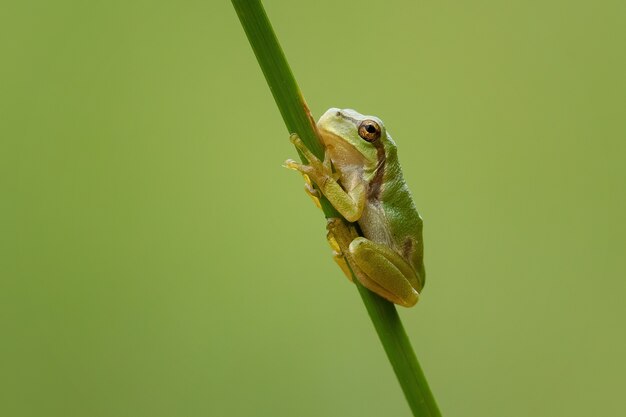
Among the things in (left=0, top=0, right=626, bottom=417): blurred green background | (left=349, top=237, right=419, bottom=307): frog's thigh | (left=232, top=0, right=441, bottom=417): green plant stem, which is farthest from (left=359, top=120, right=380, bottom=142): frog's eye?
(left=0, top=0, right=626, bottom=417): blurred green background

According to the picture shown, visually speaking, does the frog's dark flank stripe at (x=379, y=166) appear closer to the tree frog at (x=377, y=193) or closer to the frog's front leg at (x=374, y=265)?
the tree frog at (x=377, y=193)

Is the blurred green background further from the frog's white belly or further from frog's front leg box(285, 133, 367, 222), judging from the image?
frog's front leg box(285, 133, 367, 222)

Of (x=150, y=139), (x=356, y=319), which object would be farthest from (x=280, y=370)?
(x=150, y=139)

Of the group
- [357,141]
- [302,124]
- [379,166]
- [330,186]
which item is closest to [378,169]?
[379,166]

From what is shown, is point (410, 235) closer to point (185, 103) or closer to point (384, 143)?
point (384, 143)

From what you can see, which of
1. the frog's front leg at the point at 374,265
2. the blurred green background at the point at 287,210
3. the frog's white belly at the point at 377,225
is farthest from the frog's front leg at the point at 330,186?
the blurred green background at the point at 287,210
